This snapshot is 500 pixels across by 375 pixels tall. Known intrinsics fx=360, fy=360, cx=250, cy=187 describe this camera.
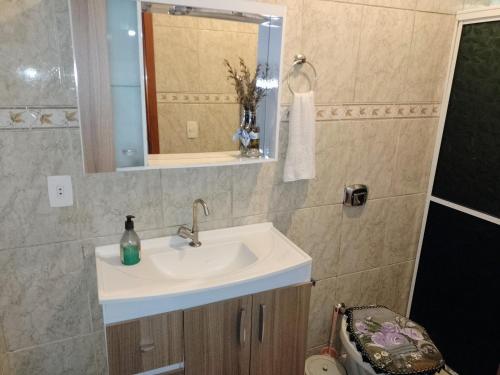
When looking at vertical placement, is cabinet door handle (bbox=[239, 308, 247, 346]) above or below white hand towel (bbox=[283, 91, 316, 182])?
below

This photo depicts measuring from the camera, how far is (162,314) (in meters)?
1.18

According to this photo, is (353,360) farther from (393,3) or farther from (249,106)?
(393,3)

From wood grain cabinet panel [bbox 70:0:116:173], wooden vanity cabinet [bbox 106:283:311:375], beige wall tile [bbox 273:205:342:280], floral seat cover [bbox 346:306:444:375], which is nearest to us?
wood grain cabinet panel [bbox 70:0:116:173]

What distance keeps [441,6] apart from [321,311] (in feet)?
5.54

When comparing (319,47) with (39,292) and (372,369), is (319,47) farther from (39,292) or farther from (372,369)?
(39,292)

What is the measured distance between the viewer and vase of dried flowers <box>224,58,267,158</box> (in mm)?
1474

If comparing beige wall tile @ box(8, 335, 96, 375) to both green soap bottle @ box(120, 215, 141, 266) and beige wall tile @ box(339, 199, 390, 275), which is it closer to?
green soap bottle @ box(120, 215, 141, 266)

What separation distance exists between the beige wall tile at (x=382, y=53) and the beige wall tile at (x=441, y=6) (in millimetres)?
79

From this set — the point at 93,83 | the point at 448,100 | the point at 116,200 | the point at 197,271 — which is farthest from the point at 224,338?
the point at 448,100

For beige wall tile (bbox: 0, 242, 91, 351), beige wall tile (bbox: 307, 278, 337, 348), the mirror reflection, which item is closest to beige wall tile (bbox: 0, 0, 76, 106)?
the mirror reflection

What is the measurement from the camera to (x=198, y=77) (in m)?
1.40

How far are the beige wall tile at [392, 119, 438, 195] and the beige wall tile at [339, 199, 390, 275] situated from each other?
0.49ft

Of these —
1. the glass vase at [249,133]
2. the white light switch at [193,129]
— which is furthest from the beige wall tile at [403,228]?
the white light switch at [193,129]

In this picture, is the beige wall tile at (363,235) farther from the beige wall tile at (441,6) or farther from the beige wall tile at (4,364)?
the beige wall tile at (4,364)
